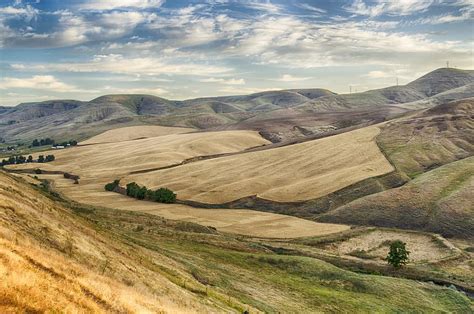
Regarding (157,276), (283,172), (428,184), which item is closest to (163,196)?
(283,172)

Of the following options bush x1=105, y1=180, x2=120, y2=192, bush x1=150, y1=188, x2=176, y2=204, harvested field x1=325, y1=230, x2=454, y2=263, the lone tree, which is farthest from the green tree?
the lone tree

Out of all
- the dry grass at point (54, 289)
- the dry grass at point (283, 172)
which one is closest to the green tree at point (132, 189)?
the dry grass at point (283, 172)

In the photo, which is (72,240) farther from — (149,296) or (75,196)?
(75,196)

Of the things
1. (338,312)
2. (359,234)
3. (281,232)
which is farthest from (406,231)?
(338,312)

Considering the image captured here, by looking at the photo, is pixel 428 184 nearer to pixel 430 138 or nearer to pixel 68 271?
pixel 430 138

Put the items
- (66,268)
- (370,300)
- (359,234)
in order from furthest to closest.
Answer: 1. (359,234)
2. (370,300)
3. (66,268)

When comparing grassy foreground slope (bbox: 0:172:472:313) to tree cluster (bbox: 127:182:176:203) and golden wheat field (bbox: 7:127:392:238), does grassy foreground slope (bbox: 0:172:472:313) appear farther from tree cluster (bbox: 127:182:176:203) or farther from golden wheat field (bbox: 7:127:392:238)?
tree cluster (bbox: 127:182:176:203)

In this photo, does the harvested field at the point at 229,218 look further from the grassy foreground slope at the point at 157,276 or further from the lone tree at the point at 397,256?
the lone tree at the point at 397,256
